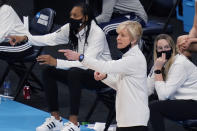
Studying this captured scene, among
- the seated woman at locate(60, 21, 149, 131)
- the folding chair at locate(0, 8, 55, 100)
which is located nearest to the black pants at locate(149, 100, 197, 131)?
the seated woman at locate(60, 21, 149, 131)

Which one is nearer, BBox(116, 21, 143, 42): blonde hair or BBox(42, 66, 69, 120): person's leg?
BBox(116, 21, 143, 42): blonde hair

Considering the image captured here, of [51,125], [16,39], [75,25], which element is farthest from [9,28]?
[51,125]

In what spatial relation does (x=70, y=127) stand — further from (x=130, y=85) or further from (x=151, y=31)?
(x=151, y=31)

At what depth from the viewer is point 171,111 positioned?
18.6ft

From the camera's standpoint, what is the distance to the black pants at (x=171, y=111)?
222 inches

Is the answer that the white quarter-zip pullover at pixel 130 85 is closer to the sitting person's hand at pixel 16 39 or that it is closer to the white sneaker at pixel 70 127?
the white sneaker at pixel 70 127

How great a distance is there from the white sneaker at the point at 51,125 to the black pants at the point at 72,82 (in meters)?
0.10

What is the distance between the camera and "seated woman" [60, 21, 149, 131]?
5.26 meters

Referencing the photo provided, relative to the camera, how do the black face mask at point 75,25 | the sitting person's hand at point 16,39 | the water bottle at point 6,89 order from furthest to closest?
the water bottle at point 6,89 < the sitting person's hand at point 16,39 < the black face mask at point 75,25

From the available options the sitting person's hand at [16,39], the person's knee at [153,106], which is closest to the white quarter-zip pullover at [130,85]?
the person's knee at [153,106]

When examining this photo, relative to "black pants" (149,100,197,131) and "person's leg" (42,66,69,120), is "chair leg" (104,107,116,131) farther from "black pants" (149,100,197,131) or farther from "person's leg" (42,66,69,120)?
"black pants" (149,100,197,131)

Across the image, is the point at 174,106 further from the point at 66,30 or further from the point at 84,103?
the point at 84,103

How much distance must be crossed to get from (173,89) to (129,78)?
55cm

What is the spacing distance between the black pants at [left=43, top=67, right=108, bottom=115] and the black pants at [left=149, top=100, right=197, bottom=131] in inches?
32.7
